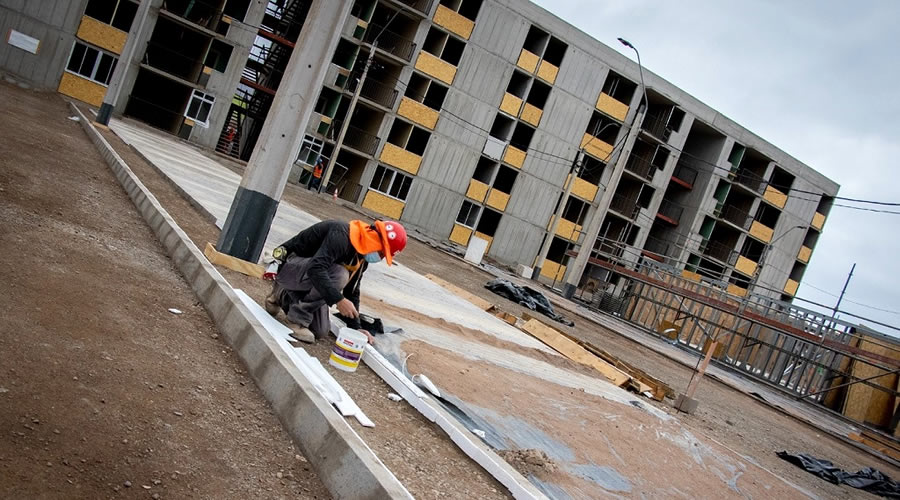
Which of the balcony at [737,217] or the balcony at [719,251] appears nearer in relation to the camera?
the balcony at [737,217]

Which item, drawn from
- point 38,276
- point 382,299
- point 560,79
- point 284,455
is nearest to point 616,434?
point 382,299

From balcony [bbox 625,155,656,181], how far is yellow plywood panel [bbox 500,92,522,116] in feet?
31.4

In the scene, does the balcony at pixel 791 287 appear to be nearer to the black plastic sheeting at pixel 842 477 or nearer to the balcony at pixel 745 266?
the balcony at pixel 745 266

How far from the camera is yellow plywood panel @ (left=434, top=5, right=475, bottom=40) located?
34688mm

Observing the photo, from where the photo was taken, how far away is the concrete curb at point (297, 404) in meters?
3.24

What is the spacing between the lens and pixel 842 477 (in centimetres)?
1004

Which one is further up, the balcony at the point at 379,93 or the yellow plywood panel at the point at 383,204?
the balcony at the point at 379,93

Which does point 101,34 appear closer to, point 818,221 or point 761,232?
point 761,232

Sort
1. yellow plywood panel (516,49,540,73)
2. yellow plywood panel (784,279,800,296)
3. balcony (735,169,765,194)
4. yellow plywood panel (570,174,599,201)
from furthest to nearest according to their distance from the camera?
yellow plywood panel (784,279,800,296) < balcony (735,169,765,194) < yellow plywood panel (570,174,599,201) < yellow plywood panel (516,49,540,73)

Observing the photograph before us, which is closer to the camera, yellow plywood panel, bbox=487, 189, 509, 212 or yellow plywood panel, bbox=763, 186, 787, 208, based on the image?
yellow plywood panel, bbox=487, 189, 509, 212

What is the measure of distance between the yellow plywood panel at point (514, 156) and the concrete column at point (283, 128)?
30423mm

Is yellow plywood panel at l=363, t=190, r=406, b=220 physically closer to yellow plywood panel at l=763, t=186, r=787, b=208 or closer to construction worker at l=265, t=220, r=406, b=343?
yellow plywood panel at l=763, t=186, r=787, b=208

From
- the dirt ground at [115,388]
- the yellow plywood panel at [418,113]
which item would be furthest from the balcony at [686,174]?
the dirt ground at [115,388]

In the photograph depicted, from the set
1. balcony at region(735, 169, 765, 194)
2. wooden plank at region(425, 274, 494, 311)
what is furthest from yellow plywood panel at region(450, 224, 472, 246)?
wooden plank at region(425, 274, 494, 311)
